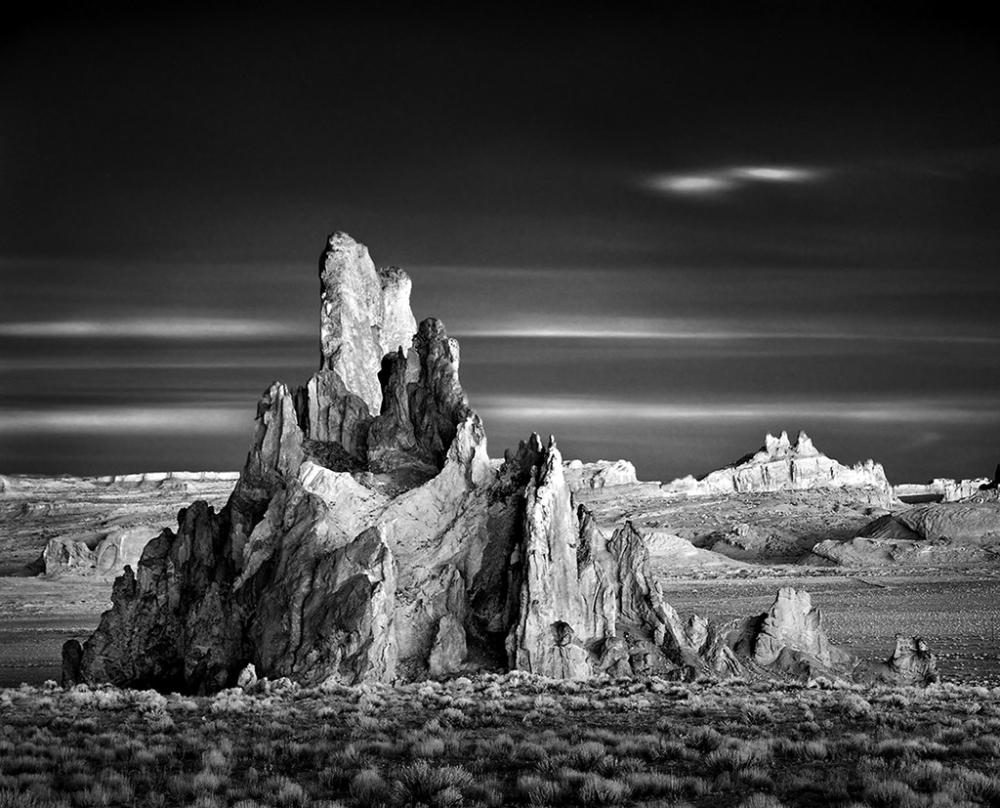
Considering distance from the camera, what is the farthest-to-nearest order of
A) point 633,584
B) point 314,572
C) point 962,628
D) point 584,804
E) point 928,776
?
1. point 962,628
2. point 633,584
3. point 314,572
4. point 928,776
5. point 584,804

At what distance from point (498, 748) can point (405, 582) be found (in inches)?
564

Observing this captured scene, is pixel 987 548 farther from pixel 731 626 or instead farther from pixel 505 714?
pixel 505 714

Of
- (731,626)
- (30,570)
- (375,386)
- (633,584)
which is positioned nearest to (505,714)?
(633,584)

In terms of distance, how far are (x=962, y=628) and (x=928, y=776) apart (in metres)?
61.6

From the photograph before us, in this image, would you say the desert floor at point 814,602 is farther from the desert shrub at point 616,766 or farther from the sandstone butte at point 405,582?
the desert shrub at point 616,766

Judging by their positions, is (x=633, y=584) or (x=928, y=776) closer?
(x=928, y=776)

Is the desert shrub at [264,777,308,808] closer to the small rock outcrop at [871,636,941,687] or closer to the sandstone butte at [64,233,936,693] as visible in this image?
the sandstone butte at [64,233,936,693]

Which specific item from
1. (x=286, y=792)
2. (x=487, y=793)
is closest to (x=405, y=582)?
(x=286, y=792)

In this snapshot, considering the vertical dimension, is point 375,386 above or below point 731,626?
above

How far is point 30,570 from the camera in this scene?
444 ft

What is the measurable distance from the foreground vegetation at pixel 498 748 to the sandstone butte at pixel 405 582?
2.96 metres

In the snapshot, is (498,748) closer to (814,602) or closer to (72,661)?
(72,661)

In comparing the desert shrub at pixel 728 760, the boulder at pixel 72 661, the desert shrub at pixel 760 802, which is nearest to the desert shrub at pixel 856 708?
the desert shrub at pixel 728 760

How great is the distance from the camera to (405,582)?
111ft
